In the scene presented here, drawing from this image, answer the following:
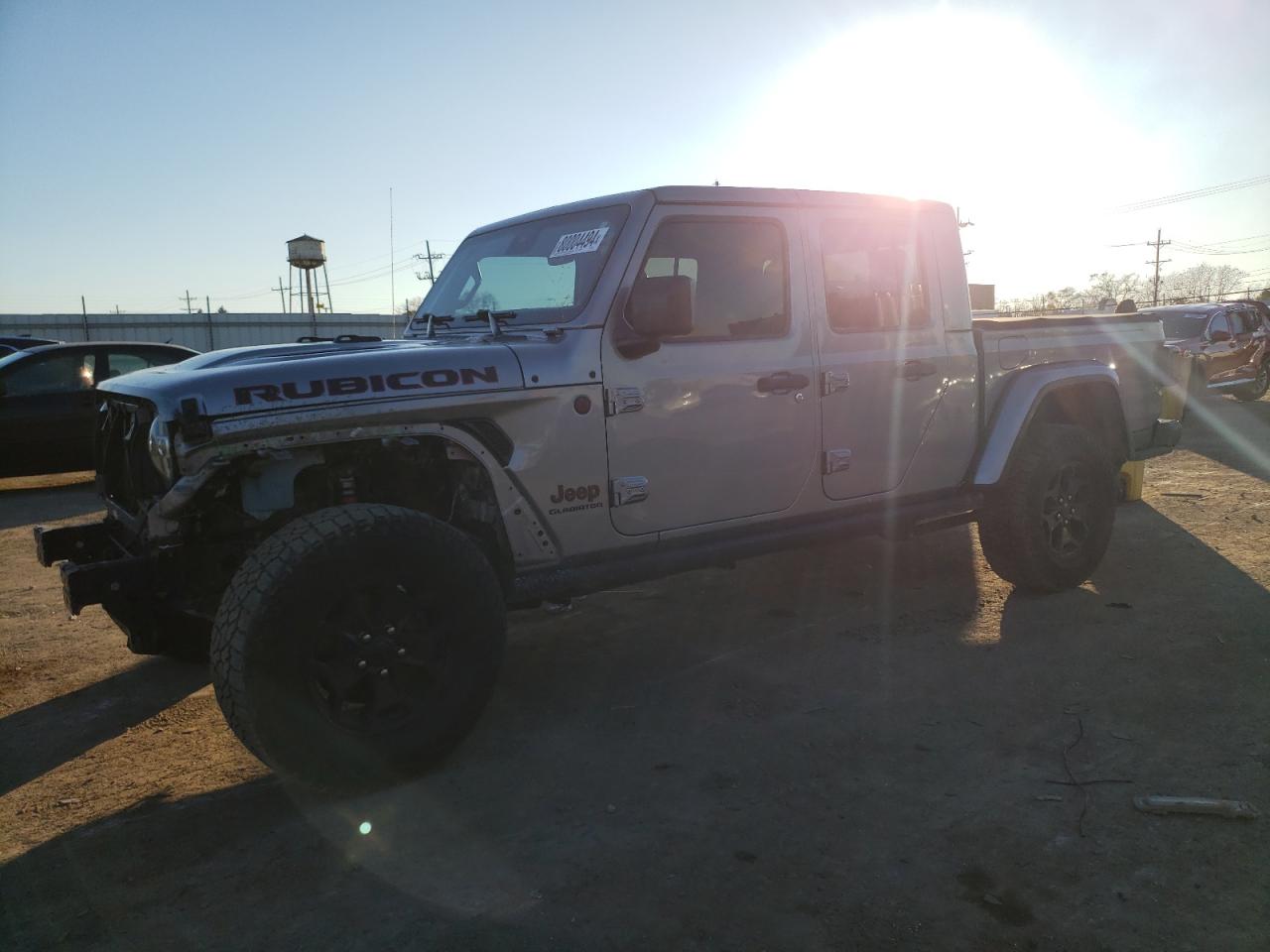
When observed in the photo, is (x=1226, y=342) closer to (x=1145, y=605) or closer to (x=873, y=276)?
(x=1145, y=605)

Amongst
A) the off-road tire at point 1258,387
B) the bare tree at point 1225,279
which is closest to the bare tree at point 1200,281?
the bare tree at point 1225,279

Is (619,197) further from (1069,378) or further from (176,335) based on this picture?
(176,335)

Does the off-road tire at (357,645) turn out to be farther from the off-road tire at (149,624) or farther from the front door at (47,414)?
the front door at (47,414)

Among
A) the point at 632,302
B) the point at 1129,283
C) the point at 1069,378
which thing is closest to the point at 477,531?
the point at 632,302

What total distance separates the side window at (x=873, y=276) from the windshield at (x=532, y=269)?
3.70ft

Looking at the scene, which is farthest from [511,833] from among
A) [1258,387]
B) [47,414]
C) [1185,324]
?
[1258,387]

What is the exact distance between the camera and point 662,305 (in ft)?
10.7

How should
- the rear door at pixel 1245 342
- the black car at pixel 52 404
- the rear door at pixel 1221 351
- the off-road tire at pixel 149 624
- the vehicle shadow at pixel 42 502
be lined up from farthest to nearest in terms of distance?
the rear door at pixel 1245 342
the rear door at pixel 1221 351
the black car at pixel 52 404
the vehicle shadow at pixel 42 502
the off-road tire at pixel 149 624

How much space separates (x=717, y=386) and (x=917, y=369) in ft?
4.04

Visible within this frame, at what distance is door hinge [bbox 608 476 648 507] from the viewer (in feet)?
11.5

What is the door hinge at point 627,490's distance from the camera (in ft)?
11.5

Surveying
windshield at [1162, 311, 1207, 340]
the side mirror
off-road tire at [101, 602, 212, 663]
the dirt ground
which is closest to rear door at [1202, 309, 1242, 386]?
windshield at [1162, 311, 1207, 340]

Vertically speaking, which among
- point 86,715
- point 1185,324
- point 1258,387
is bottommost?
point 86,715

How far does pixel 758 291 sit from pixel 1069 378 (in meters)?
2.05
